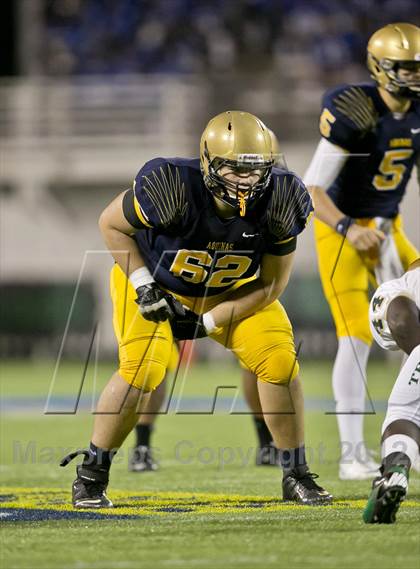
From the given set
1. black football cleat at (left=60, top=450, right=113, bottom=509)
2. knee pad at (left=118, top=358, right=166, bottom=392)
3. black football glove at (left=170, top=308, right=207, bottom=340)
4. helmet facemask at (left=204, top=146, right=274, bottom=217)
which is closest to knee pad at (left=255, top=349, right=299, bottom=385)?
black football glove at (left=170, top=308, right=207, bottom=340)

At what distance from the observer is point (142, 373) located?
345 cm

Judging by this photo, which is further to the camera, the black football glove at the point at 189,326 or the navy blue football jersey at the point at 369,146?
the navy blue football jersey at the point at 369,146

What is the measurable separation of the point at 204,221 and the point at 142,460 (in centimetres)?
152

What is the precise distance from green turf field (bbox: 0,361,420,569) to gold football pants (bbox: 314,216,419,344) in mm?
580

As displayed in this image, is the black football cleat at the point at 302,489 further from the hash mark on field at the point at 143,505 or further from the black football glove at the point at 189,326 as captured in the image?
the black football glove at the point at 189,326

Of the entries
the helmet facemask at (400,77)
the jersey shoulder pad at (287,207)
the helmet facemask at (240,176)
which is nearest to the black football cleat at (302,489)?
the jersey shoulder pad at (287,207)

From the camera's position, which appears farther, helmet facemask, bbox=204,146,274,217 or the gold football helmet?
the gold football helmet

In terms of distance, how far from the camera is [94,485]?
3.49 metres

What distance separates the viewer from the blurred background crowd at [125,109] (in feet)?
37.1

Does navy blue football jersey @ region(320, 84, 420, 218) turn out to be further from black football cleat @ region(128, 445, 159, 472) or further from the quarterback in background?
black football cleat @ region(128, 445, 159, 472)

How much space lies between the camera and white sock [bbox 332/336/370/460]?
4.29 metres

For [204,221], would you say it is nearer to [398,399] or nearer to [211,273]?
[211,273]

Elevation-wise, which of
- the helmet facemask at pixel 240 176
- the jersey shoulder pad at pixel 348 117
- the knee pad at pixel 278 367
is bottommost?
the knee pad at pixel 278 367

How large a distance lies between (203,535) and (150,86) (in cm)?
910
